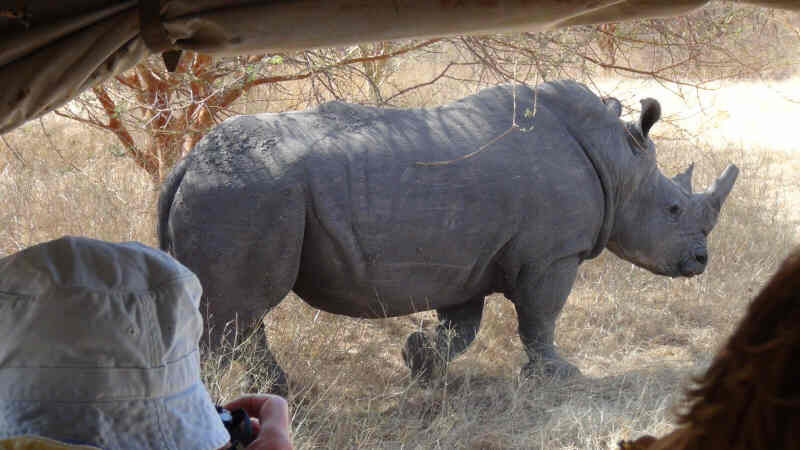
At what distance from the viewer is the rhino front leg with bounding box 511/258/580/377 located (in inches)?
199

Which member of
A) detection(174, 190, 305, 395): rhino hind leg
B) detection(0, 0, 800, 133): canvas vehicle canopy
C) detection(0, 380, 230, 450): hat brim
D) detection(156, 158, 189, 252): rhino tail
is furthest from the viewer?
detection(156, 158, 189, 252): rhino tail

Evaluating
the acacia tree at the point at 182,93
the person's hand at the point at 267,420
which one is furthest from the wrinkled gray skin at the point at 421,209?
the person's hand at the point at 267,420

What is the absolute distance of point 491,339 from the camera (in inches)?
231

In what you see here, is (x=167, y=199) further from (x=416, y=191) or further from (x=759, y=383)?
(x=759, y=383)

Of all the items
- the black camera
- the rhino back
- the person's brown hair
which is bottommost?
the rhino back

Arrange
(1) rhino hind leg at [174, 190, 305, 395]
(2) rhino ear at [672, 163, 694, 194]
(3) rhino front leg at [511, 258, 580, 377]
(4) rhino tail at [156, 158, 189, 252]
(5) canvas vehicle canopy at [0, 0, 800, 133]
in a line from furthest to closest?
(2) rhino ear at [672, 163, 694, 194], (3) rhino front leg at [511, 258, 580, 377], (4) rhino tail at [156, 158, 189, 252], (1) rhino hind leg at [174, 190, 305, 395], (5) canvas vehicle canopy at [0, 0, 800, 133]

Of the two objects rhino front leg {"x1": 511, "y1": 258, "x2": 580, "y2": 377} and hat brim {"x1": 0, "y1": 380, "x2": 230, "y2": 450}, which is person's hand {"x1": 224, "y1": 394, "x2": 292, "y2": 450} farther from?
rhino front leg {"x1": 511, "y1": 258, "x2": 580, "y2": 377}

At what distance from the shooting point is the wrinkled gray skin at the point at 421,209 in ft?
14.3

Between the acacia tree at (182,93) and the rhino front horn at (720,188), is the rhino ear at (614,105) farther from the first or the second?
the acacia tree at (182,93)

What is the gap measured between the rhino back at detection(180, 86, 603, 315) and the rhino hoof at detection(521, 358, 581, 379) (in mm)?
528

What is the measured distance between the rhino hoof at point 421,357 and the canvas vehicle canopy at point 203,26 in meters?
3.19

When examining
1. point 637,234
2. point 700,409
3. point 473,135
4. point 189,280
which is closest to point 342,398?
point 473,135

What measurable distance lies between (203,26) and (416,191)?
2.61 meters

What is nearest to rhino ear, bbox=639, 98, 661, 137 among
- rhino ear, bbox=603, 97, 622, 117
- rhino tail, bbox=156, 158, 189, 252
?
rhino ear, bbox=603, 97, 622, 117
